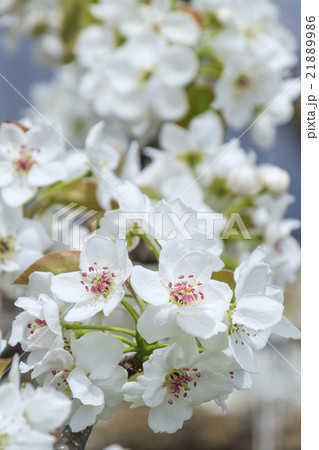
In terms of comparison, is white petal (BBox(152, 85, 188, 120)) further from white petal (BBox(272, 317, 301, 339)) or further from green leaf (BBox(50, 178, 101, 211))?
white petal (BBox(272, 317, 301, 339))

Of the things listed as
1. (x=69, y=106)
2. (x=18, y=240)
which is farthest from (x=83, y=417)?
(x=69, y=106)

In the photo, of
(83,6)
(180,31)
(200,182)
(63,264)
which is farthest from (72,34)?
(63,264)

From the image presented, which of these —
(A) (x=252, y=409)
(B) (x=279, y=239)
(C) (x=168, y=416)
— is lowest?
(A) (x=252, y=409)

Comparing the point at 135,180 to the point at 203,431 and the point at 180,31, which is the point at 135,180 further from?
the point at 203,431

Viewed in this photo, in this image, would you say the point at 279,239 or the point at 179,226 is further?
the point at 279,239

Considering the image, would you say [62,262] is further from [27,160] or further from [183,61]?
[183,61]

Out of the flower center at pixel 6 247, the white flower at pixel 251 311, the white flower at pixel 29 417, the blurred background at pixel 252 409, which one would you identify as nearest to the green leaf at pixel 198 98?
the blurred background at pixel 252 409

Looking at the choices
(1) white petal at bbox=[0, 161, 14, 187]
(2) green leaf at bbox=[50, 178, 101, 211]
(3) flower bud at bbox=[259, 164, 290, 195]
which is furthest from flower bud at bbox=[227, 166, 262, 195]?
(1) white petal at bbox=[0, 161, 14, 187]
